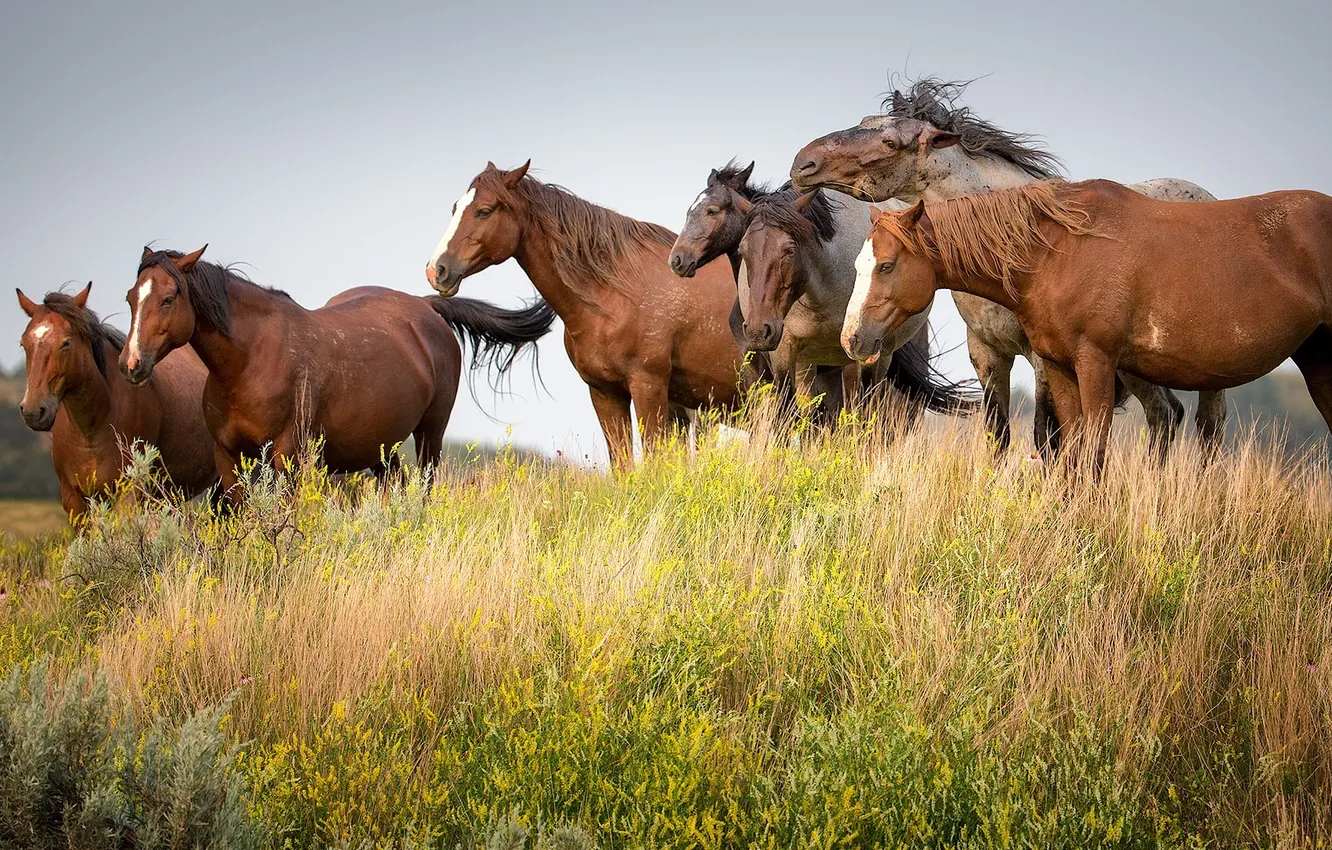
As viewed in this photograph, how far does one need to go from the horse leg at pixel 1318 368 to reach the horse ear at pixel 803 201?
3.18m

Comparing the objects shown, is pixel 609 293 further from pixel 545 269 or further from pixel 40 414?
pixel 40 414

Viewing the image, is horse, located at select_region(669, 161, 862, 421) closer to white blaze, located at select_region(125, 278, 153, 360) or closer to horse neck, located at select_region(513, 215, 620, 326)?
horse neck, located at select_region(513, 215, 620, 326)

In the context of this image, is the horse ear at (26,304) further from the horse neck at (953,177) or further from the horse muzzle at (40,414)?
the horse neck at (953,177)

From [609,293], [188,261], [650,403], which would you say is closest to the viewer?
[188,261]

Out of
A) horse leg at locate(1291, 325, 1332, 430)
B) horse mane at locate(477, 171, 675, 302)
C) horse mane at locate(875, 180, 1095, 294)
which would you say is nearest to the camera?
horse mane at locate(875, 180, 1095, 294)

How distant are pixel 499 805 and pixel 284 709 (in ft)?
3.78

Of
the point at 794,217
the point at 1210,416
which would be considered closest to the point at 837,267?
the point at 794,217

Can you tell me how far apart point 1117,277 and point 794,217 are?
2377mm

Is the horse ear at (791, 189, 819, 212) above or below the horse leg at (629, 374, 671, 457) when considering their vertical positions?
above

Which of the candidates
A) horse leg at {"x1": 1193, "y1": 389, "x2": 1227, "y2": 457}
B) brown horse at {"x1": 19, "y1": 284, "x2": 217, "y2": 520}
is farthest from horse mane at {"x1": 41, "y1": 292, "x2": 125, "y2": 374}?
horse leg at {"x1": 1193, "y1": 389, "x2": 1227, "y2": 457}

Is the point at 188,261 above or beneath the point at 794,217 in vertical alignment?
beneath

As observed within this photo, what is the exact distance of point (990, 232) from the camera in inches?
255

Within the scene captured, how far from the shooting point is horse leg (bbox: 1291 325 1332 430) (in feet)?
22.6

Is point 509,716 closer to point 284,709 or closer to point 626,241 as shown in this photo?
point 284,709
